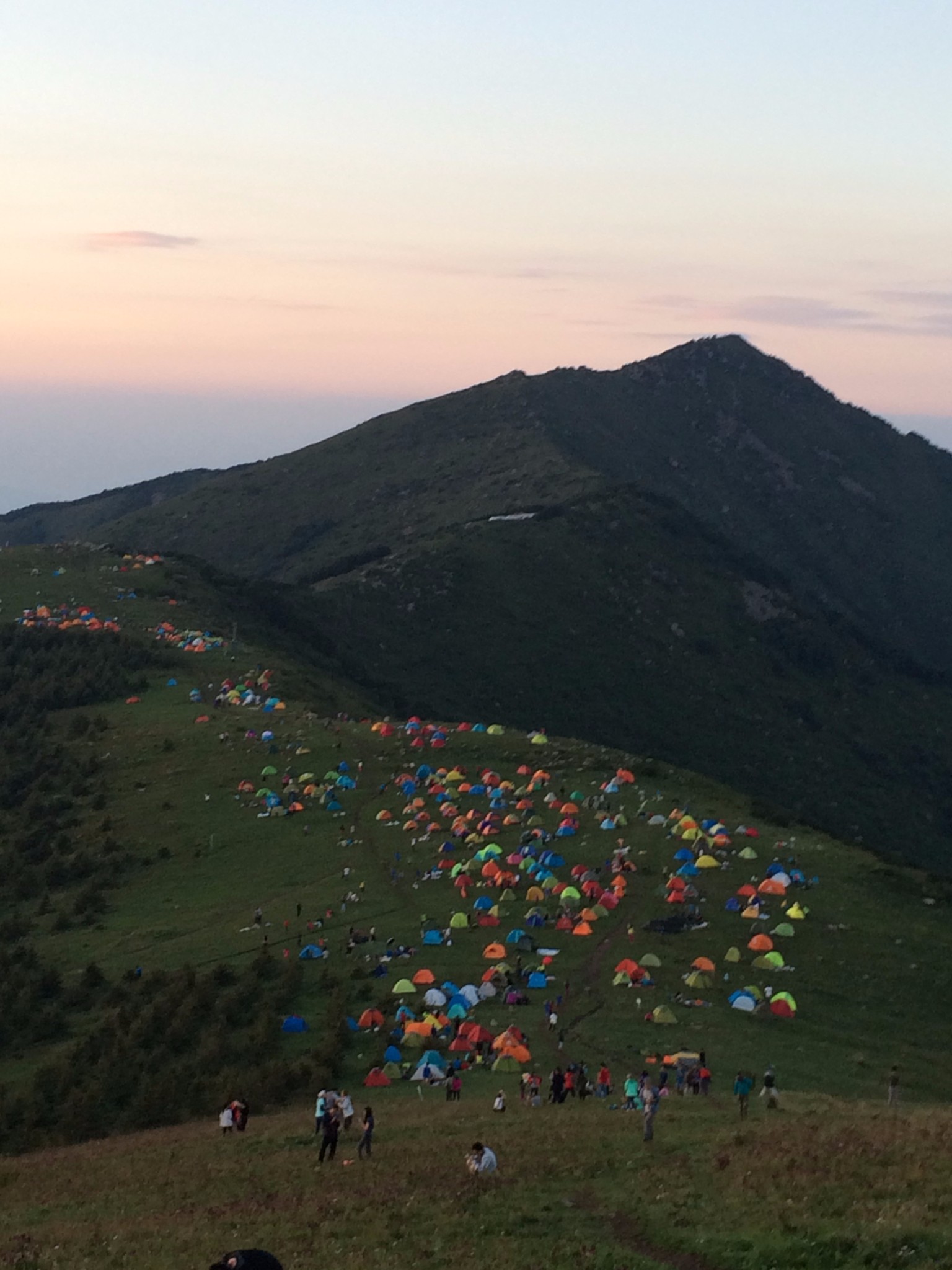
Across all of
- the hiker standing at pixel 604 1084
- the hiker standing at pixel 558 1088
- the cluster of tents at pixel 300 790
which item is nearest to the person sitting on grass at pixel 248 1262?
the hiker standing at pixel 558 1088

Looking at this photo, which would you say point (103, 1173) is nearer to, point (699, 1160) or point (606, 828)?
point (699, 1160)

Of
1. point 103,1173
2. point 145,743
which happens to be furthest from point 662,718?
point 103,1173

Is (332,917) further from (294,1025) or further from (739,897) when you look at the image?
(739,897)

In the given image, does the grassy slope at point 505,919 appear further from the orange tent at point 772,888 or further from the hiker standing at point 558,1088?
the hiker standing at point 558,1088

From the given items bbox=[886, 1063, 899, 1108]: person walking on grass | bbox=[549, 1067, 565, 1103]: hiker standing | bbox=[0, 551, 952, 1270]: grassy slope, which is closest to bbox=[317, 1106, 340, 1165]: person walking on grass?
bbox=[0, 551, 952, 1270]: grassy slope

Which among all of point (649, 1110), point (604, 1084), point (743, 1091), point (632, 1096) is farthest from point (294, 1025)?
point (649, 1110)

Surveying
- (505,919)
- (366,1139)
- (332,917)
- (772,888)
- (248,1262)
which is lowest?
(332,917)
